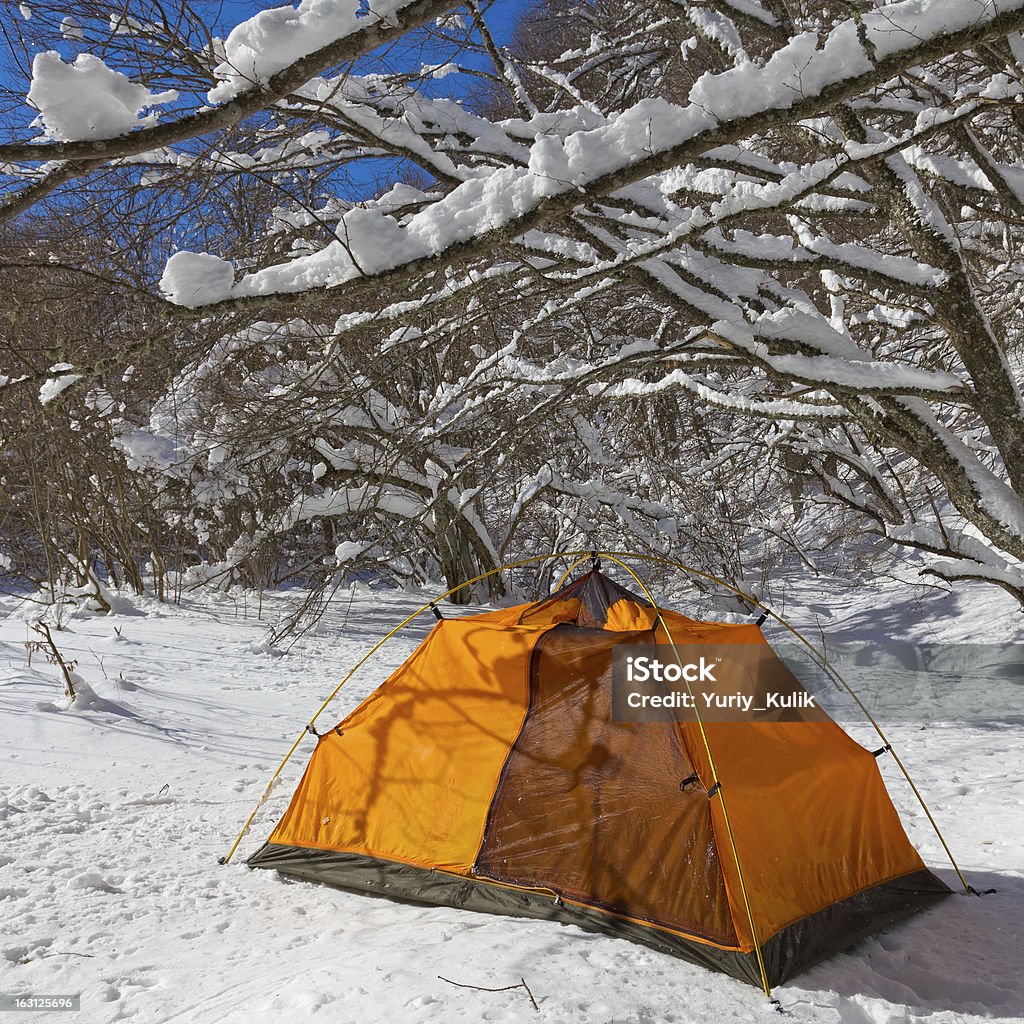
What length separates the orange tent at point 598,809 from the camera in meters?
3.43

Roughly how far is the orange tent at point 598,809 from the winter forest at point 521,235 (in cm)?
112

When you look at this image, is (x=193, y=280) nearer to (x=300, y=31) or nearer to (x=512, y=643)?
(x=300, y=31)

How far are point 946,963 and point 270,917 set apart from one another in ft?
9.50

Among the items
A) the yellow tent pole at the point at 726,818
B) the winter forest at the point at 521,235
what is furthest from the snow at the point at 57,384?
the yellow tent pole at the point at 726,818

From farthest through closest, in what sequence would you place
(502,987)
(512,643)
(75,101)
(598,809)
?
(512,643) < (598,809) < (502,987) < (75,101)

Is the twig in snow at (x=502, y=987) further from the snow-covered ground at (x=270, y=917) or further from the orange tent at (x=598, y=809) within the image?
the orange tent at (x=598, y=809)

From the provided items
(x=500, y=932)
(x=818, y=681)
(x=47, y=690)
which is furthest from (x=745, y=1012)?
(x=818, y=681)

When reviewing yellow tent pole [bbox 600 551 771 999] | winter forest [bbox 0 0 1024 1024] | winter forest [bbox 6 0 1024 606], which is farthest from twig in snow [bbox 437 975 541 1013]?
winter forest [bbox 6 0 1024 606]

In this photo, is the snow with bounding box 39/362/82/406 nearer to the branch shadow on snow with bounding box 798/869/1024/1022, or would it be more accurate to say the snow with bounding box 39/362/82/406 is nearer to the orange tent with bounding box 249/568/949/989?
the orange tent with bounding box 249/568/949/989

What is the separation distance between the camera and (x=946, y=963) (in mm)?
3459

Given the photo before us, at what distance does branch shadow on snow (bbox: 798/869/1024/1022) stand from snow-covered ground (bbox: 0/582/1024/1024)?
0.01 meters

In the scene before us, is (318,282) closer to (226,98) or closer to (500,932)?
(226,98)

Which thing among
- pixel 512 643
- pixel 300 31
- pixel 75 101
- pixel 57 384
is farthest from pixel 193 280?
pixel 512 643

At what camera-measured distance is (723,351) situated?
16.5 ft
